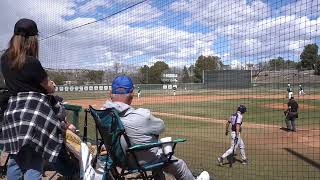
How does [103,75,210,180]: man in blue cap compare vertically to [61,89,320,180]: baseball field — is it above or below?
above

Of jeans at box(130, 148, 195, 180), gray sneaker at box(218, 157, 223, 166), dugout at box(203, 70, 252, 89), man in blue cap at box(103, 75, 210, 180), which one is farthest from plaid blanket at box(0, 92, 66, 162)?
gray sneaker at box(218, 157, 223, 166)

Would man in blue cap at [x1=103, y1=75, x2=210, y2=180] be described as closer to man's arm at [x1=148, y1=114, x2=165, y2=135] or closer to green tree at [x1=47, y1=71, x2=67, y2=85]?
man's arm at [x1=148, y1=114, x2=165, y2=135]

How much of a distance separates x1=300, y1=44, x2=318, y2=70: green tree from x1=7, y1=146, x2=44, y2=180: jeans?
4403mm

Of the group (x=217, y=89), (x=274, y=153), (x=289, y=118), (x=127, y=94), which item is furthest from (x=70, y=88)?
(x=127, y=94)

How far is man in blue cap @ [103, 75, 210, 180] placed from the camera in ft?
15.0

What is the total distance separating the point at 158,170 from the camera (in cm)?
467

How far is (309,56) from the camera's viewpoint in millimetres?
7547

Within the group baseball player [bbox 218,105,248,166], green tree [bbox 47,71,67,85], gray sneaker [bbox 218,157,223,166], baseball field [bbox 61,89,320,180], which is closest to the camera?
baseball field [bbox 61,89,320,180]

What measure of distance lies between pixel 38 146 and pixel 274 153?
11080 millimetres

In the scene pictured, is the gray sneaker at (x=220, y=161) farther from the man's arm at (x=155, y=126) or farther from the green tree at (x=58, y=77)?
the man's arm at (x=155, y=126)

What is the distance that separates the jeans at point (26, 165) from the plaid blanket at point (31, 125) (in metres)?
0.05

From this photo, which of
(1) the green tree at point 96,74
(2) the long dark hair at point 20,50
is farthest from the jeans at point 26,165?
(1) the green tree at point 96,74

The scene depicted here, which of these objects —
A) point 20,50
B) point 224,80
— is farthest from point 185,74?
point 20,50

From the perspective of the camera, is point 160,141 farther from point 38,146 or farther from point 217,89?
point 217,89
